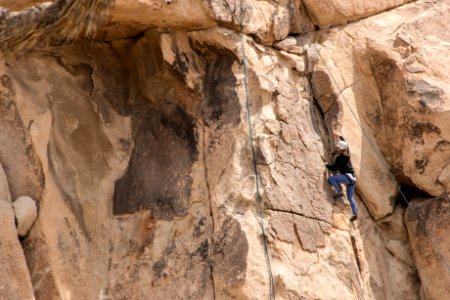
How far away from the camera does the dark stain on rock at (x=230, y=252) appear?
884 centimetres

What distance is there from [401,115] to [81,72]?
360 cm

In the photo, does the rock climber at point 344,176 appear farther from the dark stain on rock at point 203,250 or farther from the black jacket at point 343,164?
the dark stain on rock at point 203,250

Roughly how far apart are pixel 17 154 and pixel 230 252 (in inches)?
89.4

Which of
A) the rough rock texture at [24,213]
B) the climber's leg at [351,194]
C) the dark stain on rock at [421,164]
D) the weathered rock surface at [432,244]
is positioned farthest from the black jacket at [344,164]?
the rough rock texture at [24,213]

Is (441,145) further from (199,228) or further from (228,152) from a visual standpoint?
(199,228)

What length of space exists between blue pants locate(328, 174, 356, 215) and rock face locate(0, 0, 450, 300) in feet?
0.37

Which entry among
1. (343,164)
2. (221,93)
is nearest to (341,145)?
(343,164)

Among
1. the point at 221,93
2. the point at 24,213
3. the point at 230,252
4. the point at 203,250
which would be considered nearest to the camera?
the point at 24,213

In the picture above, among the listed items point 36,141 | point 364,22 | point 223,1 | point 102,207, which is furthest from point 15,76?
point 364,22

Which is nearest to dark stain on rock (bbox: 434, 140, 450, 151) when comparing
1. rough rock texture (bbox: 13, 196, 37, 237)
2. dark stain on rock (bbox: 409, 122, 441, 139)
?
dark stain on rock (bbox: 409, 122, 441, 139)

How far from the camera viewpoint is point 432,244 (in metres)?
9.97

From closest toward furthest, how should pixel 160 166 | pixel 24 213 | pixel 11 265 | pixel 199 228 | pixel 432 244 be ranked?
pixel 11 265, pixel 24 213, pixel 199 228, pixel 160 166, pixel 432 244

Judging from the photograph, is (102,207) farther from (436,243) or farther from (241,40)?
(436,243)

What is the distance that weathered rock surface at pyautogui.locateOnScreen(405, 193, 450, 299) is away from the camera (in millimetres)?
9922
